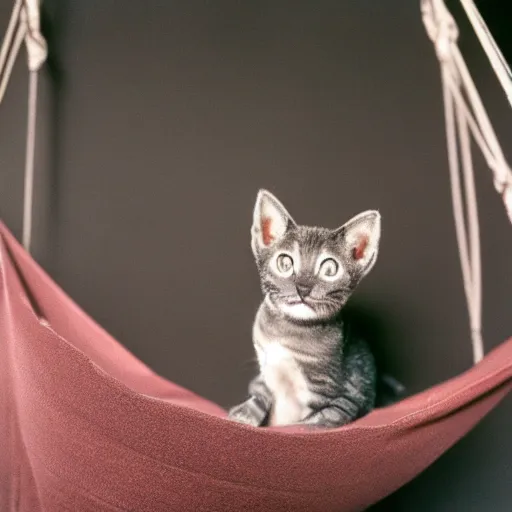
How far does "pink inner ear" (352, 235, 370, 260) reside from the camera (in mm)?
1038

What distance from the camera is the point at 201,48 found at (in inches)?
54.8

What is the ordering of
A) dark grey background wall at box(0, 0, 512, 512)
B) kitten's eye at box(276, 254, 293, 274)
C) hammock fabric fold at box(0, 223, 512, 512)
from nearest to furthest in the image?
hammock fabric fold at box(0, 223, 512, 512) → kitten's eye at box(276, 254, 293, 274) → dark grey background wall at box(0, 0, 512, 512)

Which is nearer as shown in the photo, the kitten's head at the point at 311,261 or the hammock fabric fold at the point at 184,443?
the hammock fabric fold at the point at 184,443

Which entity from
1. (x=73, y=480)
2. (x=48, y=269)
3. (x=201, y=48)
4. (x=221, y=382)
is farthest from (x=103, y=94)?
(x=73, y=480)

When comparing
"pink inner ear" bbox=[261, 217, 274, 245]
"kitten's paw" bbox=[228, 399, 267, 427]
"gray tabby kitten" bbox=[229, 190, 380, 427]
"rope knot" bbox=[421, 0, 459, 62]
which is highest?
"rope knot" bbox=[421, 0, 459, 62]

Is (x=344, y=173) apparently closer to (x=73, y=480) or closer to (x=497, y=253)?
(x=497, y=253)

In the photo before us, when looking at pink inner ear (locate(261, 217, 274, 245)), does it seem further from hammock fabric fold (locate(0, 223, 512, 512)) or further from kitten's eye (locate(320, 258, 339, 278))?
hammock fabric fold (locate(0, 223, 512, 512))

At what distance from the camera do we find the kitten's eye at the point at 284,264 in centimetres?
102

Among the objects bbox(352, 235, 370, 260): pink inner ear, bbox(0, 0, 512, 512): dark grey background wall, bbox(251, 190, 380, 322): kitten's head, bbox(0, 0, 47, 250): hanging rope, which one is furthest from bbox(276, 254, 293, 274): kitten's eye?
bbox(0, 0, 47, 250): hanging rope

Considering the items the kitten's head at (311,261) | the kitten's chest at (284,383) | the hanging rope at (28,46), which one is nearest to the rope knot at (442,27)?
the kitten's head at (311,261)

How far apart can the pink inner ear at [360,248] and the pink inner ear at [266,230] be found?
13 cm

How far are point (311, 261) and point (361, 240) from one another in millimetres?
88

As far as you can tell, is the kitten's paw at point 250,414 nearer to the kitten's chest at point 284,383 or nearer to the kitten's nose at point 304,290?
the kitten's chest at point 284,383

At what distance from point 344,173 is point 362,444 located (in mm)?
738
